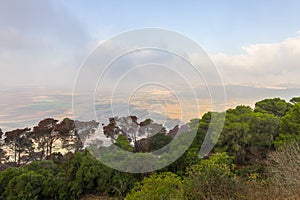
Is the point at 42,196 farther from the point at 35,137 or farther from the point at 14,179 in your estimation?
the point at 35,137

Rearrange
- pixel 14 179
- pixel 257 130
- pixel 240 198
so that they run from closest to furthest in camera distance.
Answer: pixel 240 198 < pixel 14 179 < pixel 257 130

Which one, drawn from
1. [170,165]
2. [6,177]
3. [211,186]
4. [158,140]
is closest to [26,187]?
[6,177]

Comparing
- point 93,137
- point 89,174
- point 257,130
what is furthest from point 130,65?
point 257,130

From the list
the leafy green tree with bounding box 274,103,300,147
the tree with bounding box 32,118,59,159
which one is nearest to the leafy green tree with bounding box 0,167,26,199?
the tree with bounding box 32,118,59,159

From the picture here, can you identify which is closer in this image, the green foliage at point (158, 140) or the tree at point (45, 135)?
the green foliage at point (158, 140)

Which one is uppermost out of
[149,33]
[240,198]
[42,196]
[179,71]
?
[149,33]

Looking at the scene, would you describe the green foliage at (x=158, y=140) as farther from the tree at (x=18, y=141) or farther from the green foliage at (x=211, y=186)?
the tree at (x=18, y=141)

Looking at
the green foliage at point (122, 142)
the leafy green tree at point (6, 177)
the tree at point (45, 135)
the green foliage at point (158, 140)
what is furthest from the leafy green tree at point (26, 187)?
the green foliage at point (158, 140)

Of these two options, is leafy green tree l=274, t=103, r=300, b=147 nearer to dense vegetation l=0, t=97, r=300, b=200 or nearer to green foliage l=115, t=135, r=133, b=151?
dense vegetation l=0, t=97, r=300, b=200
